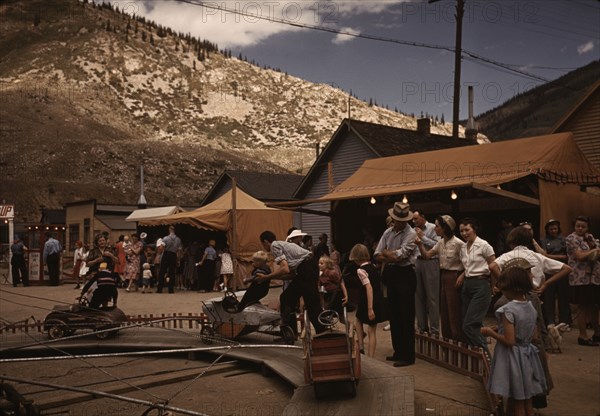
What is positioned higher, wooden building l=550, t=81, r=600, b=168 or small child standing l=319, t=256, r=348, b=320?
wooden building l=550, t=81, r=600, b=168

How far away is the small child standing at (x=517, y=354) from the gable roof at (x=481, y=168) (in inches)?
290

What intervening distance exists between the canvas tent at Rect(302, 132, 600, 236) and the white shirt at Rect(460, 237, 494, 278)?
Result: 16.8 feet

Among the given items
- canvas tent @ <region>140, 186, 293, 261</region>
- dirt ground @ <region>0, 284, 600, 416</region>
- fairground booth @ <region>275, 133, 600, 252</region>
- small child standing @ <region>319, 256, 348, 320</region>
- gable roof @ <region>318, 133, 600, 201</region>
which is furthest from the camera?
canvas tent @ <region>140, 186, 293, 261</region>

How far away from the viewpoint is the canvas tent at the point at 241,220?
63.9 feet

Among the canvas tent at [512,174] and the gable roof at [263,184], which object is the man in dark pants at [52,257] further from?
the gable roof at [263,184]

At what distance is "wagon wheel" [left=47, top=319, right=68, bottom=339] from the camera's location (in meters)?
9.55

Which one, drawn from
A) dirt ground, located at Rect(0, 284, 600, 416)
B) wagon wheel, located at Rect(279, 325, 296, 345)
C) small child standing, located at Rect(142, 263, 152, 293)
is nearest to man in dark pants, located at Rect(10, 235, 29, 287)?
small child standing, located at Rect(142, 263, 152, 293)

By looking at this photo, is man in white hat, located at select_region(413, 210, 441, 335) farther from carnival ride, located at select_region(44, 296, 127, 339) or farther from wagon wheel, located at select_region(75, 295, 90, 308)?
wagon wheel, located at select_region(75, 295, 90, 308)

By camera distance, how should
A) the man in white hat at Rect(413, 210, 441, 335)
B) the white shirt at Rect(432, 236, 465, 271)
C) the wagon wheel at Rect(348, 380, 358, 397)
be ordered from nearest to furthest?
the wagon wheel at Rect(348, 380, 358, 397)
the white shirt at Rect(432, 236, 465, 271)
the man in white hat at Rect(413, 210, 441, 335)

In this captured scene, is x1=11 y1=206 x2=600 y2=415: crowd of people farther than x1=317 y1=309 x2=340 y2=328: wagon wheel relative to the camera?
No

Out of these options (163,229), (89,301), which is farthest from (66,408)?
(163,229)

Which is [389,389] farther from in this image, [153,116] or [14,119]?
[153,116]

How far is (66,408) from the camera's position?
6.38m

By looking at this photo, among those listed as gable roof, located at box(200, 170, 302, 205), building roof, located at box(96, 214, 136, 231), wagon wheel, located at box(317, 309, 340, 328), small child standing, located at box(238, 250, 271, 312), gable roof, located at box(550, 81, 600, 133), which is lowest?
wagon wheel, located at box(317, 309, 340, 328)
